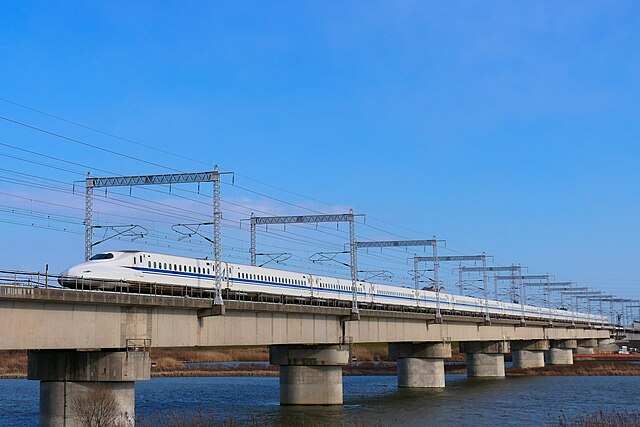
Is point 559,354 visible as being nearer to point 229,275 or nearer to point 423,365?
point 423,365

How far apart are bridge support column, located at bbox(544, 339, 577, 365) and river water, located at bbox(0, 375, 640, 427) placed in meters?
49.9

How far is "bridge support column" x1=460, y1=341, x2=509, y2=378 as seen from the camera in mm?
111875

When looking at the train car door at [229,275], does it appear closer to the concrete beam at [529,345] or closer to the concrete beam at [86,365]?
the concrete beam at [86,365]

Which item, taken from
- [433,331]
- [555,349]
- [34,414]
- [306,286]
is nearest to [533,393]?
[433,331]

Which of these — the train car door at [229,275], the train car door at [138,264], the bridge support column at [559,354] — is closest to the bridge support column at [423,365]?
the train car door at [229,275]

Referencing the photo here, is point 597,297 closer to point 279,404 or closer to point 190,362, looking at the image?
point 190,362

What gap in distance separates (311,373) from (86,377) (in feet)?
90.9

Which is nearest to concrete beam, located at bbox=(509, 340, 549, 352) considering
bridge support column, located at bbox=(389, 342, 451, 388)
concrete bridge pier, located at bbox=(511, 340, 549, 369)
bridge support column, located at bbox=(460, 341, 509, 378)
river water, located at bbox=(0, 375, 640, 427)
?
concrete bridge pier, located at bbox=(511, 340, 549, 369)

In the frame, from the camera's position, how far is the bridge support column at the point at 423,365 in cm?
8844

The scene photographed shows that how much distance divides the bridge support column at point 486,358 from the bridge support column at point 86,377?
260 feet

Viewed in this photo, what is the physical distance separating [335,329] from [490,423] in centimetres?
1535

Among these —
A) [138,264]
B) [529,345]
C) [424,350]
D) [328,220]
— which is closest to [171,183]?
[138,264]

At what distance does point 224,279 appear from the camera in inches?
2410

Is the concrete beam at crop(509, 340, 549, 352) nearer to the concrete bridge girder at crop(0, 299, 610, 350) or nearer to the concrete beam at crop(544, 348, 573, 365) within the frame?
the concrete beam at crop(544, 348, 573, 365)
